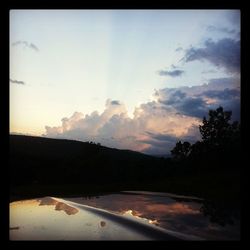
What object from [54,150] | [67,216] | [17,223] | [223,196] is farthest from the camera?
[54,150]

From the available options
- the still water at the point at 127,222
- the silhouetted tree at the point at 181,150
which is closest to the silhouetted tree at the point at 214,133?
the silhouetted tree at the point at 181,150

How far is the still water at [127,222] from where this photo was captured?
621 cm

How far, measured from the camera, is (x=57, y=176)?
2425cm

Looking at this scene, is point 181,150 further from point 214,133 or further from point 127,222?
point 127,222

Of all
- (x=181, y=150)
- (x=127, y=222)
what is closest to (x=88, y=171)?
(x=181, y=150)

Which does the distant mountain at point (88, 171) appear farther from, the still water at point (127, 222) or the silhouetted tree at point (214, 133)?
the still water at point (127, 222)

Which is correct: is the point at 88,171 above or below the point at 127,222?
below

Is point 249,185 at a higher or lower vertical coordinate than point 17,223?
higher

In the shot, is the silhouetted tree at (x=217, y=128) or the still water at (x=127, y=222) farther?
the silhouetted tree at (x=217, y=128)

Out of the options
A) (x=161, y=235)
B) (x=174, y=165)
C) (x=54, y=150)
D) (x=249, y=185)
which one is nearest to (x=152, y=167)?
(x=174, y=165)

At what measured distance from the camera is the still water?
6207mm

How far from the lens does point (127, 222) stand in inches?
295
